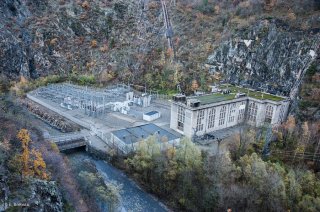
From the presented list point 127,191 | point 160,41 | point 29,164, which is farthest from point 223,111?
point 160,41

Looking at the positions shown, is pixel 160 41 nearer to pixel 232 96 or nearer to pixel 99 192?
pixel 232 96

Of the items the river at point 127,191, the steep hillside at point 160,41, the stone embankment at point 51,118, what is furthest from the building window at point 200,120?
the stone embankment at point 51,118

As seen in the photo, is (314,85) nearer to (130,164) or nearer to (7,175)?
(130,164)

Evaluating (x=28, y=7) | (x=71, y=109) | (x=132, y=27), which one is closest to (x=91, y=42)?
(x=132, y=27)

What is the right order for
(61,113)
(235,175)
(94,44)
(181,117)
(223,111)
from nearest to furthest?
1. (235,175)
2. (181,117)
3. (223,111)
4. (61,113)
5. (94,44)

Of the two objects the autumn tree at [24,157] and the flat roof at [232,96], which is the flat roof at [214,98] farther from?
the autumn tree at [24,157]
